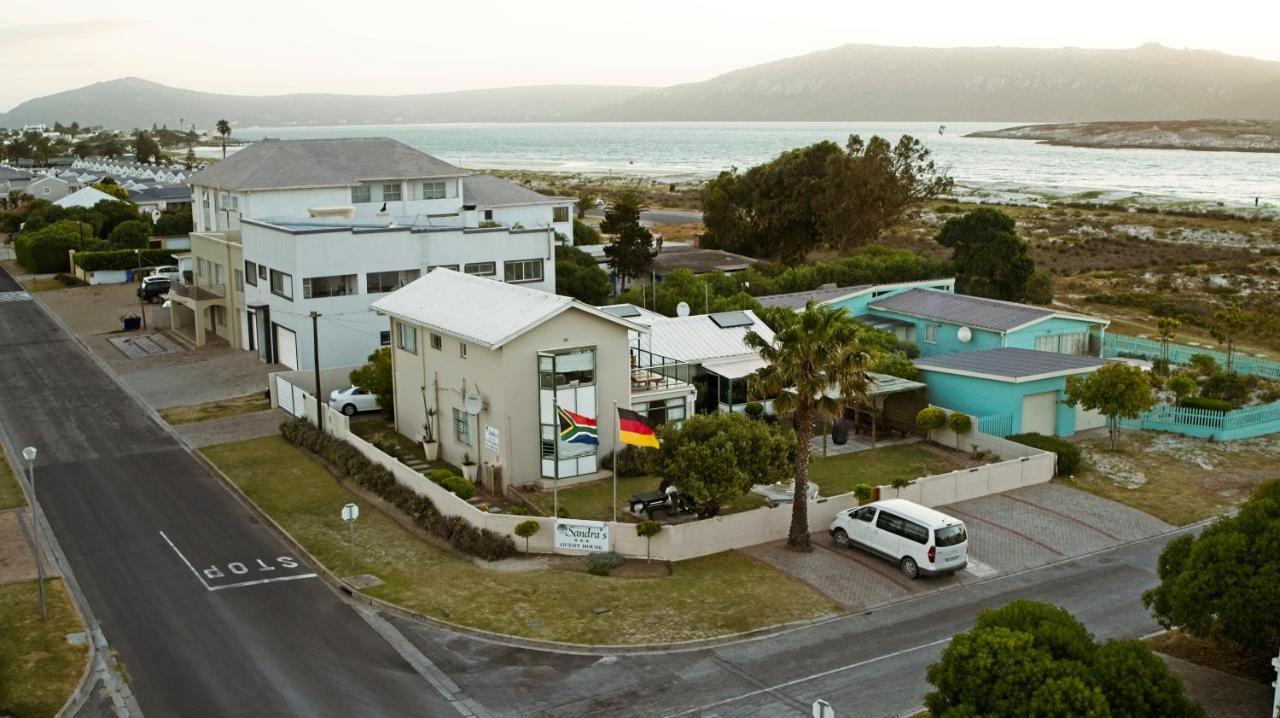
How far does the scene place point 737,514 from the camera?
27969 millimetres

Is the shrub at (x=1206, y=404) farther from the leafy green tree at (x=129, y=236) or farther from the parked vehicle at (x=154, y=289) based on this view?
the leafy green tree at (x=129, y=236)

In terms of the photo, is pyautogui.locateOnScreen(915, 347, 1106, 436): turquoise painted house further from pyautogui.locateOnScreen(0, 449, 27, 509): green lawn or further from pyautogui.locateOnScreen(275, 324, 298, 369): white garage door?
pyautogui.locateOnScreen(0, 449, 27, 509): green lawn

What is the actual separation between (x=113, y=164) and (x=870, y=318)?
5463 inches

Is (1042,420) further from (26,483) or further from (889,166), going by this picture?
(889,166)

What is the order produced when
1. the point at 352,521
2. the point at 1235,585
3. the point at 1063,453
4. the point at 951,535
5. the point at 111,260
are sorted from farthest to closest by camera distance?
1. the point at 111,260
2. the point at 1063,453
3. the point at 352,521
4. the point at 951,535
5. the point at 1235,585

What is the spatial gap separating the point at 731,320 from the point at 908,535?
17191mm

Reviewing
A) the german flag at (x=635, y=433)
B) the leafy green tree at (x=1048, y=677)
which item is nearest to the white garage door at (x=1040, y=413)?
the german flag at (x=635, y=433)

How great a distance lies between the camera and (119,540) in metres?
28.6

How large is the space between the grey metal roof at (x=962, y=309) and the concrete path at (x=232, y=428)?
88.0 ft

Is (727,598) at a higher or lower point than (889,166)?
lower

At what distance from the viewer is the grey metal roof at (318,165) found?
63.6 meters

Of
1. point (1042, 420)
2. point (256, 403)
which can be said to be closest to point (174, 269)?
point (256, 403)

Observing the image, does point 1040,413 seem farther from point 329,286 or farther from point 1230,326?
point 329,286

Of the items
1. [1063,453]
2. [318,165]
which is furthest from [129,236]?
[1063,453]
